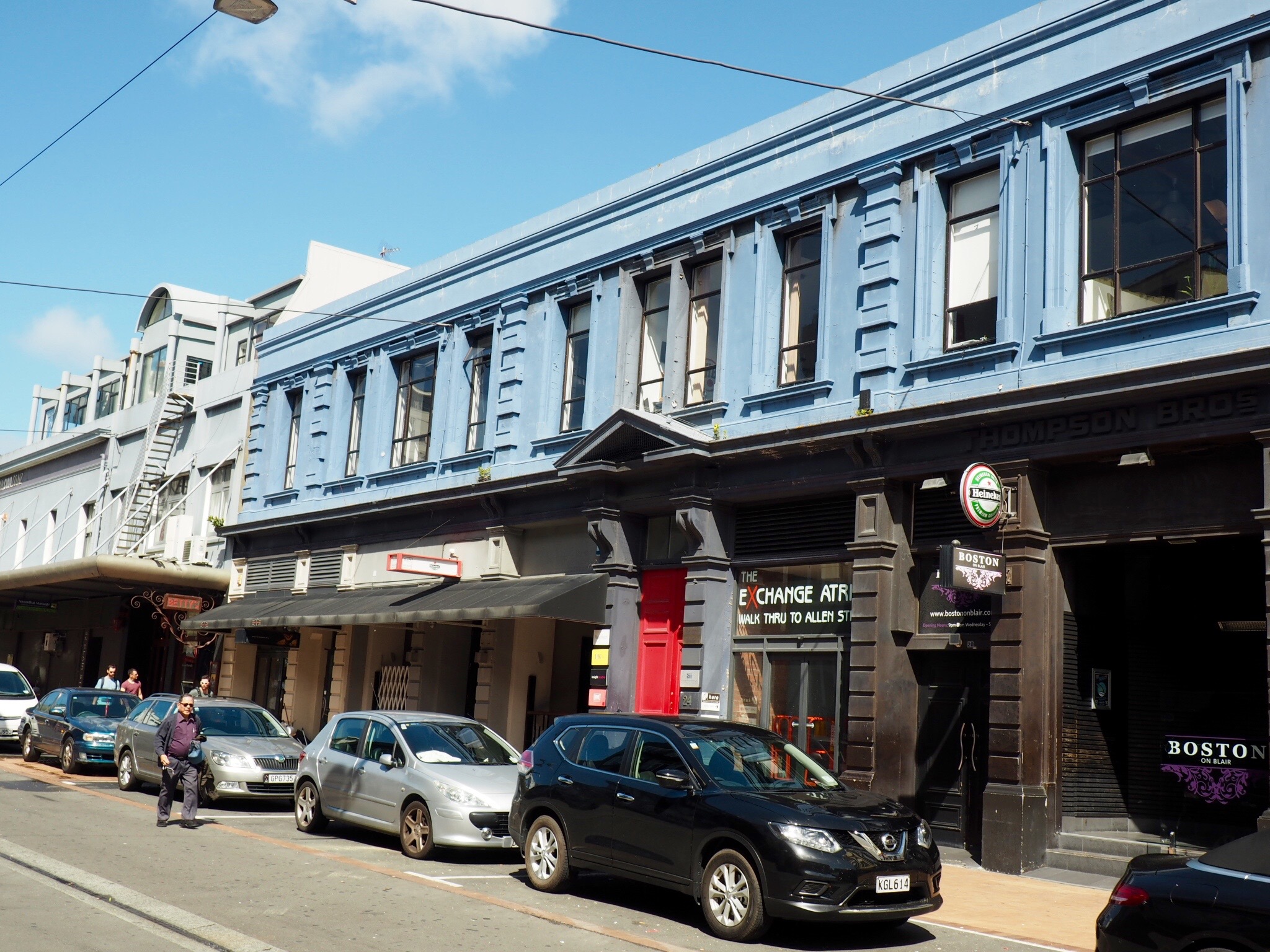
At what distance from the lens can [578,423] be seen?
20875mm

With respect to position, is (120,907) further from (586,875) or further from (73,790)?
(73,790)

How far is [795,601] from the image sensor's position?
55.6 feet

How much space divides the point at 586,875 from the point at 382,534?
13.5m

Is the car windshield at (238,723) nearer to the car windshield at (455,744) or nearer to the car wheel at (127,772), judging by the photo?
the car wheel at (127,772)

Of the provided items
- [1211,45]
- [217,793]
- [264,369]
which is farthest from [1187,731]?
[264,369]

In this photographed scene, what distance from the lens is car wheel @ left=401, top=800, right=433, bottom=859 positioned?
42.6 feet

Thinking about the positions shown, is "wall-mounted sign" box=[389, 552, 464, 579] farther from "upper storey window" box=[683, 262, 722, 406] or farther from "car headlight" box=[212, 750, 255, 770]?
"upper storey window" box=[683, 262, 722, 406]

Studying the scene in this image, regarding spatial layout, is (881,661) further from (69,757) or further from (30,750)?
(30,750)

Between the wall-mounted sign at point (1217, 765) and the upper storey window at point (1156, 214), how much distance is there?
4.67 metres

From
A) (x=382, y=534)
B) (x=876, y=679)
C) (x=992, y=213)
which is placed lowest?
(x=876, y=679)

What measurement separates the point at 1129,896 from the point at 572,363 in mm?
15354

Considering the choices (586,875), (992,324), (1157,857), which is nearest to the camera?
(1157,857)

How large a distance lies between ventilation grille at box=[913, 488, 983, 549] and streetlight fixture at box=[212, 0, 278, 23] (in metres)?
9.15

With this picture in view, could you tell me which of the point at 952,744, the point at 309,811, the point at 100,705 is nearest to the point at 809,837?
the point at 952,744
